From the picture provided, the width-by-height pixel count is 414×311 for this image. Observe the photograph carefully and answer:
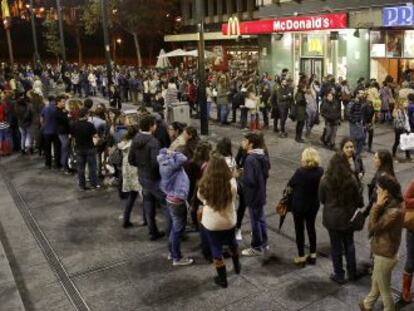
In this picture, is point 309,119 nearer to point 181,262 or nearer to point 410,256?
point 181,262

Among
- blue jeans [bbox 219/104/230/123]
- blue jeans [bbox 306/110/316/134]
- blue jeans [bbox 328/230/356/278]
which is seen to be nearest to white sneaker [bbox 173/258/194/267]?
blue jeans [bbox 328/230/356/278]

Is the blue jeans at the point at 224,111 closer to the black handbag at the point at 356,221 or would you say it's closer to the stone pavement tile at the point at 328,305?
the black handbag at the point at 356,221

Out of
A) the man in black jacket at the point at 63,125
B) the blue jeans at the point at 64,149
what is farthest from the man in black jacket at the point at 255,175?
the blue jeans at the point at 64,149

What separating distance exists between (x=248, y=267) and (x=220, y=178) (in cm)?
161

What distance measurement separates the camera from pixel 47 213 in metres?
9.20

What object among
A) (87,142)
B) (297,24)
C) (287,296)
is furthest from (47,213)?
(297,24)

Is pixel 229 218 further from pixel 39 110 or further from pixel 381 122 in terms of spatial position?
pixel 381 122

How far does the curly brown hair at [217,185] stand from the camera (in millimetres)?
5570

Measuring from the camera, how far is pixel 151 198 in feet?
24.2

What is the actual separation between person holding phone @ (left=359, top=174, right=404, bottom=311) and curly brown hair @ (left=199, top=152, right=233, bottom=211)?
1.60m

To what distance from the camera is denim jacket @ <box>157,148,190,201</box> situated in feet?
20.9

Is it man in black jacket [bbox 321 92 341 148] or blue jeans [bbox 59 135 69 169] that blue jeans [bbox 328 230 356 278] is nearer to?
man in black jacket [bbox 321 92 341 148]

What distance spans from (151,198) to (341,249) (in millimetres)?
2891

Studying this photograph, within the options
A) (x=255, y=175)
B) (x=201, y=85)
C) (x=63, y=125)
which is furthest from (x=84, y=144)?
(x=201, y=85)
